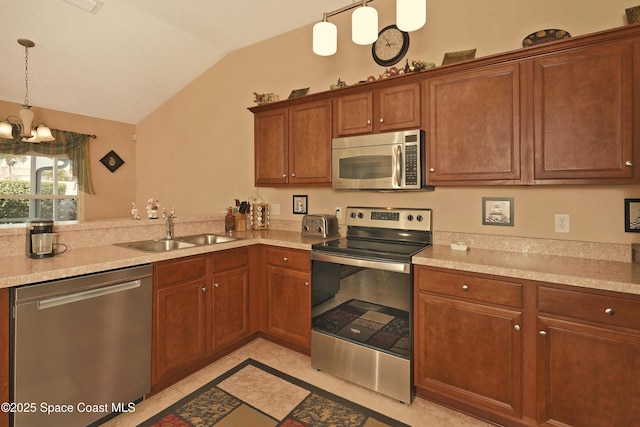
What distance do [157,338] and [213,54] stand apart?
11.0ft

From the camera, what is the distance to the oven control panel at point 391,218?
2.47 meters

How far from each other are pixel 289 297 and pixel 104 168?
4.33 m

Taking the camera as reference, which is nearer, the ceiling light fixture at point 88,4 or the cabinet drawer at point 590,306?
the cabinet drawer at point 590,306

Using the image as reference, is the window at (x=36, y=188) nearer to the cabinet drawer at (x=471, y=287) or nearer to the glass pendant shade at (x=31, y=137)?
the glass pendant shade at (x=31, y=137)

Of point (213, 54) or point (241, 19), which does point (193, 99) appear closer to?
point (213, 54)

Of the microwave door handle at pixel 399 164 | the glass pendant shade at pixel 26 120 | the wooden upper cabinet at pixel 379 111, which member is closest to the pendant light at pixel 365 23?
the wooden upper cabinet at pixel 379 111

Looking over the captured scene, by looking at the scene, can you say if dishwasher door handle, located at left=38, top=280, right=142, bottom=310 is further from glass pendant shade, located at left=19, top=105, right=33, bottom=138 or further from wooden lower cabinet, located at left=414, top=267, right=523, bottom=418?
glass pendant shade, located at left=19, top=105, right=33, bottom=138

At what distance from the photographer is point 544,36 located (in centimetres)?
194

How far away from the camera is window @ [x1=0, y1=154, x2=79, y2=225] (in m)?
4.49

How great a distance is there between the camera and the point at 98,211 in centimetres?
505

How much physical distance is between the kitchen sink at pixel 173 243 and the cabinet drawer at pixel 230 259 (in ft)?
0.49

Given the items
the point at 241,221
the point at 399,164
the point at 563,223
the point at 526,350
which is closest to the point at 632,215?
the point at 563,223

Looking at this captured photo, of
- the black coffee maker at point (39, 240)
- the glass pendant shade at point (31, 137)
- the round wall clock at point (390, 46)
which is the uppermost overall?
the round wall clock at point (390, 46)

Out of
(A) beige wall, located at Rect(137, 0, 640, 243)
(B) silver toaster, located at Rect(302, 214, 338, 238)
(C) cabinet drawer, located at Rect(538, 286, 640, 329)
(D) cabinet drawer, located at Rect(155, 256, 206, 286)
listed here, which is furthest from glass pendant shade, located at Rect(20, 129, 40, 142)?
(C) cabinet drawer, located at Rect(538, 286, 640, 329)
